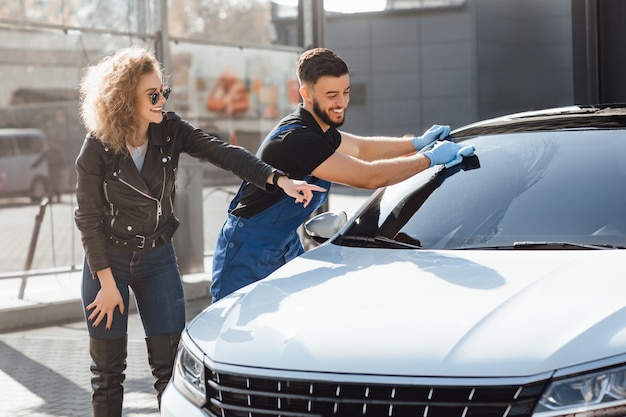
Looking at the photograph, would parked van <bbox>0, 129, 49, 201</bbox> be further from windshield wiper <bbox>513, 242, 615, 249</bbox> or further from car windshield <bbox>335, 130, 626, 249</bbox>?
windshield wiper <bbox>513, 242, 615, 249</bbox>

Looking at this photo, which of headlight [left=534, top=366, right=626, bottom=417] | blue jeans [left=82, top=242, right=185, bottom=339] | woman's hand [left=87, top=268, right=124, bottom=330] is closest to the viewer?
headlight [left=534, top=366, right=626, bottom=417]

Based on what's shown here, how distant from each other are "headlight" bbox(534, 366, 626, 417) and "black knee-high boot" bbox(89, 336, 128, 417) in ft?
7.03

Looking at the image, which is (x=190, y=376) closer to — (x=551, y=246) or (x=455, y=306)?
(x=455, y=306)

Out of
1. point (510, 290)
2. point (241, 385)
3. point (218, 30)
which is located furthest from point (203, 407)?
point (218, 30)

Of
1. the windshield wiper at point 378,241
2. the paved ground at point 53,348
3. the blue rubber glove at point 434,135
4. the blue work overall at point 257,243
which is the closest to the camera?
the windshield wiper at point 378,241

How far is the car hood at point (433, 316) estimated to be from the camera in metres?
2.93

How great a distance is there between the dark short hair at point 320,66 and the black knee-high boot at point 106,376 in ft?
4.48

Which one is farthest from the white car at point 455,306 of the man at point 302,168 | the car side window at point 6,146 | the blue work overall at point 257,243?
the car side window at point 6,146

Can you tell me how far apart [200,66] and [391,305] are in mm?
7639

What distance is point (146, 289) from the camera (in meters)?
4.48

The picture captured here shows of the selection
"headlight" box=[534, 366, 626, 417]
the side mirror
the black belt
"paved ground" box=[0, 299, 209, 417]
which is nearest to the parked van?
"paved ground" box=[0, 299, 209, 417]

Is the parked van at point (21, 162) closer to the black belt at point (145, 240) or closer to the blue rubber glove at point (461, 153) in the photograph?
the black belt at point (145, 240)

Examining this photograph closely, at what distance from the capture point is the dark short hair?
471cm

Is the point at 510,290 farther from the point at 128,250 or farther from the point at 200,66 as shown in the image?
the point at 200,66
